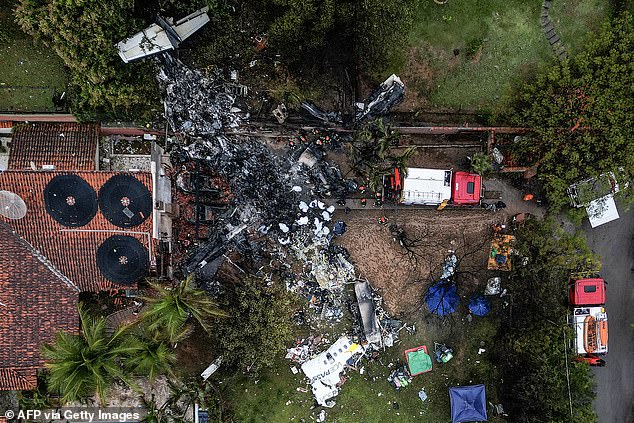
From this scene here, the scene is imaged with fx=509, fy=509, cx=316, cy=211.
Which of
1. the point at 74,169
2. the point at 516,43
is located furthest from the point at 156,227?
the point at 516,43

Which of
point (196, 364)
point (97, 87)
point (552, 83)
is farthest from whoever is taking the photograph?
point (196, 364)

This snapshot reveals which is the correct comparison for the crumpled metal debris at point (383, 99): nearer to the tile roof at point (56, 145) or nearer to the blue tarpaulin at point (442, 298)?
the blue tarpaulin at point (442, 298)

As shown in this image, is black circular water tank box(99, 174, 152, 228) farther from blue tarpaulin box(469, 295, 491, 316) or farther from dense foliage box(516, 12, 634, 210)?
dense foliage box(516, 12, 634, 210)

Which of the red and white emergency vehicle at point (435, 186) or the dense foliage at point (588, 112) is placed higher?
the dense foliage at point (588, 112)

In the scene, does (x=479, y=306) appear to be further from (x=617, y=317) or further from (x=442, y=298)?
(x=617, y=317)

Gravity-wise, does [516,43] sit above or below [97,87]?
above

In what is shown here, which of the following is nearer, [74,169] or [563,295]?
[74,169]

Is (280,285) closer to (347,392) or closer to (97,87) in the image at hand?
(347,392)

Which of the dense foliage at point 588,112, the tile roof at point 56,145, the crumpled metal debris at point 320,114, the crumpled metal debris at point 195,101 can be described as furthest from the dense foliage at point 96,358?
the dense foliage at point 588,112
